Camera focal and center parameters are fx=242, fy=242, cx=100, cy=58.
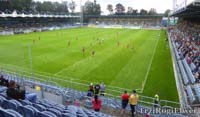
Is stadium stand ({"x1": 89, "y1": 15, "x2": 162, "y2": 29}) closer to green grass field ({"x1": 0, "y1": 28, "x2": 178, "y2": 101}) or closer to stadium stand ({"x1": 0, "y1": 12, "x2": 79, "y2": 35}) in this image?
stadium stand ({"x1": 0, "y1": 12, "x2": 79, "y2": 35})

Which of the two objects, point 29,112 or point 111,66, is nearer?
point 29,112

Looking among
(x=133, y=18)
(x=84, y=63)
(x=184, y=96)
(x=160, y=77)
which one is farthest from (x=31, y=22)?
(x=184, y=96)

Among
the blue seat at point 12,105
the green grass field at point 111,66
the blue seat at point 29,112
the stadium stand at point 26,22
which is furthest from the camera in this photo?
the stadium stand at point 26,22

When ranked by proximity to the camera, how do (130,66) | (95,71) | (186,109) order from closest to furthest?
(186,109) → (95,71) → (130,66)

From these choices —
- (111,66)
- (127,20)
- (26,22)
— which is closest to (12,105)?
(111,66)

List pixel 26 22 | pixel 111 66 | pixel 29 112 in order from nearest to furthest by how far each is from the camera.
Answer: pixel 29 112, pixel 111 66, pixel 26 22

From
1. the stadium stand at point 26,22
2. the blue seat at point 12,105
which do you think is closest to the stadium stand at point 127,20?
the stadium stand at point 26,22

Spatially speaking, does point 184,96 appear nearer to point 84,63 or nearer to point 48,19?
point 84,63

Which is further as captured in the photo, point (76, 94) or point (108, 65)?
point (108, 65)

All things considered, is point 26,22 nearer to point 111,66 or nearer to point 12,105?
point 111,66

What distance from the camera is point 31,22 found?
285 feet

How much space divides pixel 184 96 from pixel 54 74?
12302 millimetres

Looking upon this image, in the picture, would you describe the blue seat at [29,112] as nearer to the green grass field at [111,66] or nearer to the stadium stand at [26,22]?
the green grass field at [111,66]

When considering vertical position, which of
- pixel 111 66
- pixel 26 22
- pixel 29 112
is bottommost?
pixel 111 66
